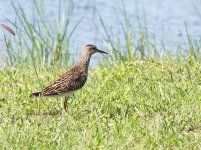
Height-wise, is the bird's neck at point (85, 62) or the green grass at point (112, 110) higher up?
the bird's neck at point (85, 62)

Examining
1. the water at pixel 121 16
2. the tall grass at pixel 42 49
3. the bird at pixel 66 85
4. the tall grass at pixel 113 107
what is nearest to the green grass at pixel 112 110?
the tall grass at pixel 113 107

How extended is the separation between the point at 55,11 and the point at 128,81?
803 centimetres

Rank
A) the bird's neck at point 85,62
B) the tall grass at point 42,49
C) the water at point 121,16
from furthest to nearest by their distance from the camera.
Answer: the water at point 121,16
the tall grass at point 42,49
the bird's neck at point 85,62

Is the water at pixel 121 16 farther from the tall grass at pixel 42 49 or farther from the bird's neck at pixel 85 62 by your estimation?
the bird's neck at pixel 85 62

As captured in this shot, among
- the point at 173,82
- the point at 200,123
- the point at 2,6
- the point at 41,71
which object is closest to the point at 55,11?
the point at 2,6

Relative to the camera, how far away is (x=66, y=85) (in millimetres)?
8195

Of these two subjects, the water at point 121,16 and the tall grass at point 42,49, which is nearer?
the tall grass at point 42,49

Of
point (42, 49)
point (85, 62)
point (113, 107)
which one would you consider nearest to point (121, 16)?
point (42, 49)

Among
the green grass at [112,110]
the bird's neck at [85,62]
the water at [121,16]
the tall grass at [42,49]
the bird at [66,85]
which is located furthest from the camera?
the water at [121,16]

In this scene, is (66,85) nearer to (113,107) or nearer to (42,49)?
(113,107)

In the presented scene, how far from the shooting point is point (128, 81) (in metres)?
9.19

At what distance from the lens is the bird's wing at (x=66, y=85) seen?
26.6 feet

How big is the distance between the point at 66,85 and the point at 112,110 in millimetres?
497

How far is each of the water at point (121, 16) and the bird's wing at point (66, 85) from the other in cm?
532
